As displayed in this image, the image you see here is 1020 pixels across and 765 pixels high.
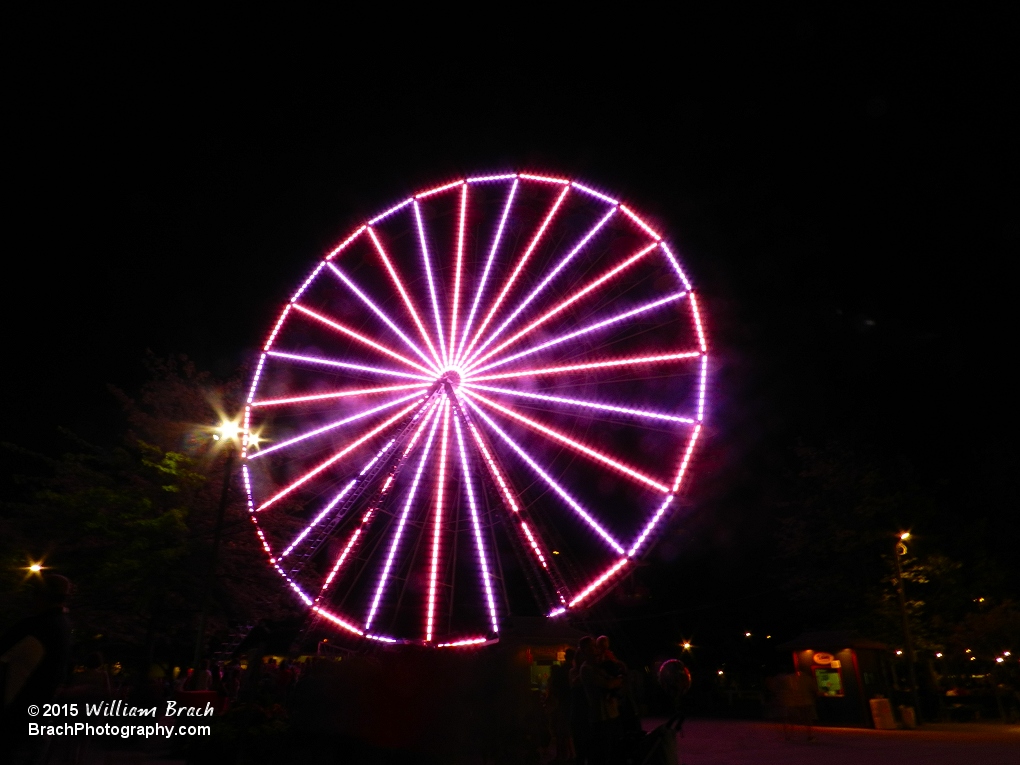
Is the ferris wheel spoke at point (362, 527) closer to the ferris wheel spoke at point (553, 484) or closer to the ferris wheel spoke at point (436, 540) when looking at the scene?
the ferris wheel spoke at point (436, 540)

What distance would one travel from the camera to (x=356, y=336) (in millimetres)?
17297

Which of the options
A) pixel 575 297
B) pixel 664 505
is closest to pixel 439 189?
pixel 575 297

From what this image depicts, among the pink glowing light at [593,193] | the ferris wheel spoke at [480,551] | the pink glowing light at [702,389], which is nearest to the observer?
the ferris wheel spoke at [480,551]

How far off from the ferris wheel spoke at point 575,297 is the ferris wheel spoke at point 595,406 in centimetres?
79

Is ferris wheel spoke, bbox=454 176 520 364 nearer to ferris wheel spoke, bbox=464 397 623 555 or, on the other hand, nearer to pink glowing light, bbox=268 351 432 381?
pink glowing light, bbox=268 351 432 381

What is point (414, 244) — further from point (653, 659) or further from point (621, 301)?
point (653, 659)

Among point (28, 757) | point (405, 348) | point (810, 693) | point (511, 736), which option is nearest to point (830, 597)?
point (810, 693)

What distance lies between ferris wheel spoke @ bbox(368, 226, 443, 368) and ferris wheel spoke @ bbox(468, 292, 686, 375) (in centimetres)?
93

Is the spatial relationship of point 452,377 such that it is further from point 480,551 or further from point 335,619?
point 335,619

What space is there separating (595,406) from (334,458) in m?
5.07

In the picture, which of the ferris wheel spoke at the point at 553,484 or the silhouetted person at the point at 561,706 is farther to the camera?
the ferris wheel spoke at the point at 553,484

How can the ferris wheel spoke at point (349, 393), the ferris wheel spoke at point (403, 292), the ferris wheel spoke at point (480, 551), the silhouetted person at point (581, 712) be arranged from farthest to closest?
1. the ferris wheel spoke at point (403, 292)
2. the ferris wheel spoke at point (349, 393)
3. the ferris wheel spoke at point (480, 551)
4. the silhouetted person at point (581, 712)

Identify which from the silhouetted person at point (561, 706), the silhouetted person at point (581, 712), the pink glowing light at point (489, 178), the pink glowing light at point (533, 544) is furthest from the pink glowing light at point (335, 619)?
the pink glowing light at point (489, 178)

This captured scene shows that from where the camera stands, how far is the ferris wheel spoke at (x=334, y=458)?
15945 mm
